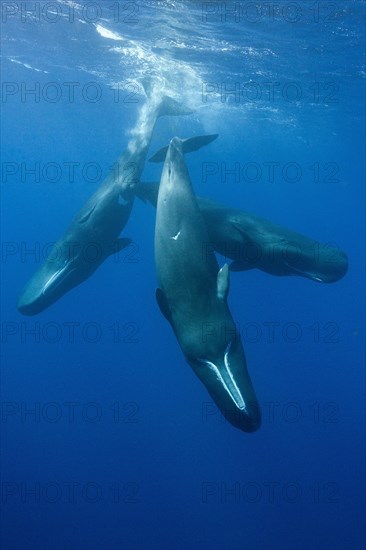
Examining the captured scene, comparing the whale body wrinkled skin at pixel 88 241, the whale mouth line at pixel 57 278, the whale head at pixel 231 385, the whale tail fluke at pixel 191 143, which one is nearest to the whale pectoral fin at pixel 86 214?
the whale body wrinkled skin at pixel 88 241

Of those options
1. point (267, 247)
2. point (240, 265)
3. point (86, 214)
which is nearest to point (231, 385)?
point (267, 247)

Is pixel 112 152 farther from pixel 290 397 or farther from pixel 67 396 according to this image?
pixel 290 397

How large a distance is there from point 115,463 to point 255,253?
22916mm

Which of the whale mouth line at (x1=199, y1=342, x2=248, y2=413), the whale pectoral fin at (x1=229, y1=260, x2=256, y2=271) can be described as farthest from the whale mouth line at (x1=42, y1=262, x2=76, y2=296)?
the whale mouth line at (x1=199, y1=342, x2=248, y2=413)

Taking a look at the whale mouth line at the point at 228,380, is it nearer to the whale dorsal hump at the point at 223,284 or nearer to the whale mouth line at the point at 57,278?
the whale dorsal hump at the point at 223,284

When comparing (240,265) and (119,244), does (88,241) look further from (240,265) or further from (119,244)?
(240,265)

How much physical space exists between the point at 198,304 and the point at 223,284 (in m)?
0.39

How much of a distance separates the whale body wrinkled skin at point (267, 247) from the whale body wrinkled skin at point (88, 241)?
2.03m

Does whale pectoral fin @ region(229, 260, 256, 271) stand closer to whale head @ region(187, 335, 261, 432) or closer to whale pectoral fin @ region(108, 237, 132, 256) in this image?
whale head @ region(187, 335, 261, 432)

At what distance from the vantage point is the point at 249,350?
36906 millimetres

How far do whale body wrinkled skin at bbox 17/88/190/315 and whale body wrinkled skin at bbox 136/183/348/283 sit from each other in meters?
2.03

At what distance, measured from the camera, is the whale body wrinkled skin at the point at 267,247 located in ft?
21.8

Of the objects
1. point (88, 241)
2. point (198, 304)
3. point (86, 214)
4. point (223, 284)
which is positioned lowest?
point (198, 304)

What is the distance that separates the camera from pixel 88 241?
9.63 metres
